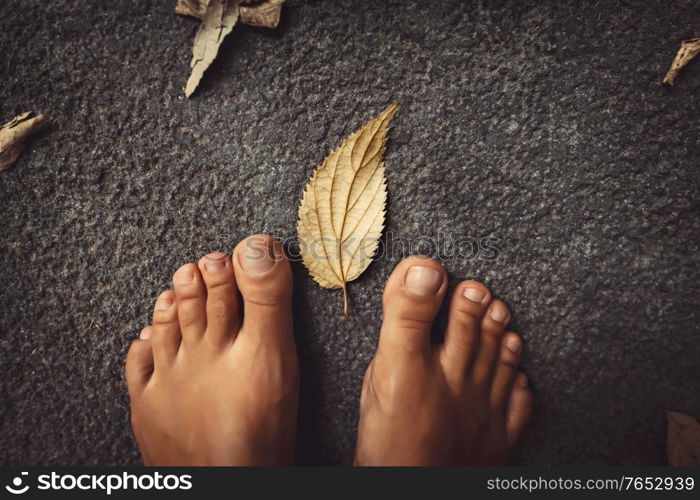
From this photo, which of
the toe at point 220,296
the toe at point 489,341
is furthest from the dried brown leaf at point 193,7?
the toe at point 489,341

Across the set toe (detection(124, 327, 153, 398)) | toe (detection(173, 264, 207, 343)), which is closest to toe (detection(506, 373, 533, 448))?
toe (detection(173, 264, 207, 343))

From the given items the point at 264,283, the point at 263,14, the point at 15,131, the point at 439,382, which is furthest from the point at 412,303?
the point at 15,131

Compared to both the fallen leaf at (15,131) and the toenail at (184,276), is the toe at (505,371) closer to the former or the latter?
the toenail at (184,276)

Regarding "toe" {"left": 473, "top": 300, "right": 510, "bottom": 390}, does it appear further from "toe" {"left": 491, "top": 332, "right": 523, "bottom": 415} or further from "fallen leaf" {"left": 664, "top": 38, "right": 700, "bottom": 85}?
"fallen leaf" {"left": 664, "top": 38, "right": 700, "bottom": 85}

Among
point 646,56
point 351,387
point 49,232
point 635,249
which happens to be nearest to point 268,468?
point 351,387

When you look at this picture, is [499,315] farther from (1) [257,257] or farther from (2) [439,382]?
(1) [257,257]
